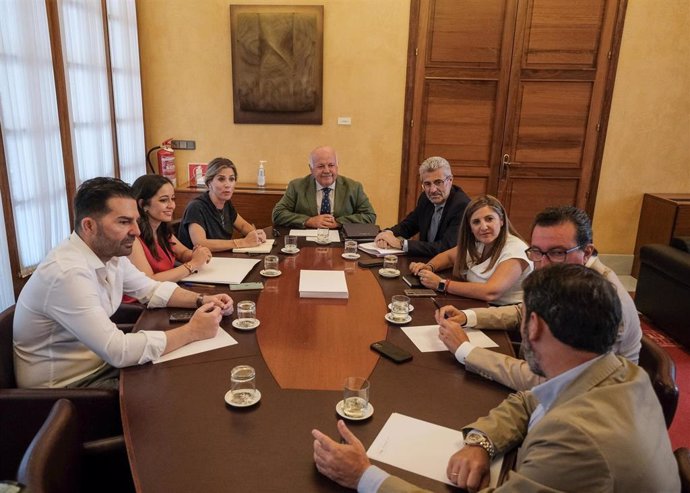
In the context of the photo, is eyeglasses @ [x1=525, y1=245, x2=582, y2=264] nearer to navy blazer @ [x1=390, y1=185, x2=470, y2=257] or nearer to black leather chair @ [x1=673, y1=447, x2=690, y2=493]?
black leather chair @ [x1=673, y1=447, x2=690, y2=493]

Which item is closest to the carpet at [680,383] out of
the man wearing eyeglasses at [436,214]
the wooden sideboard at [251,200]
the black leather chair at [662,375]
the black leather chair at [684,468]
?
the black leather chair at [662,375]

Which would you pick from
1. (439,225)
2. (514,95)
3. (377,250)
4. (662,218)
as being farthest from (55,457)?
(662,218)

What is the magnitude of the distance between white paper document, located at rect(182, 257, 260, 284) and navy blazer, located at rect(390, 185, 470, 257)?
90 centimetres

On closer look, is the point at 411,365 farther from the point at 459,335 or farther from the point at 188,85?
the point at 188,85

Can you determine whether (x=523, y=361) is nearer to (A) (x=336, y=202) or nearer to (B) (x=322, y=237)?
(B) (x=322, y=237)

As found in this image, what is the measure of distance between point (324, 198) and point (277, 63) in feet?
5.78

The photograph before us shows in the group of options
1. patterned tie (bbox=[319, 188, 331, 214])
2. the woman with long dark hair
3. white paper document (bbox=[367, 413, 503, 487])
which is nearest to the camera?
white paper document (bbox=[367, 413, 503, 487])

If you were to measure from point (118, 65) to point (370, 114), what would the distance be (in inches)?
88.2

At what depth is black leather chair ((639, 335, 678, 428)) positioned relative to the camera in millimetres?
1499

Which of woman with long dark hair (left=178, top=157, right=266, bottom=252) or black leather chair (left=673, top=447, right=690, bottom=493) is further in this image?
woman with long dark hair (left=178, top=157, right=266, bottom=252)

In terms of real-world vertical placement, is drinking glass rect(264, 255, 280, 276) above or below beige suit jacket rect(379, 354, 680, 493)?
below

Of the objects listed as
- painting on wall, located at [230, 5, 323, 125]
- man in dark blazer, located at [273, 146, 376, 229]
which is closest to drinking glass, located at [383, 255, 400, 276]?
man in dark blazer, located at [273, 146, 376, 229]

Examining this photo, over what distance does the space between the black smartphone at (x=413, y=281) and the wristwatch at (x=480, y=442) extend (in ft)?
3.68

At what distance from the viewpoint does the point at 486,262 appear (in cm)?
230
